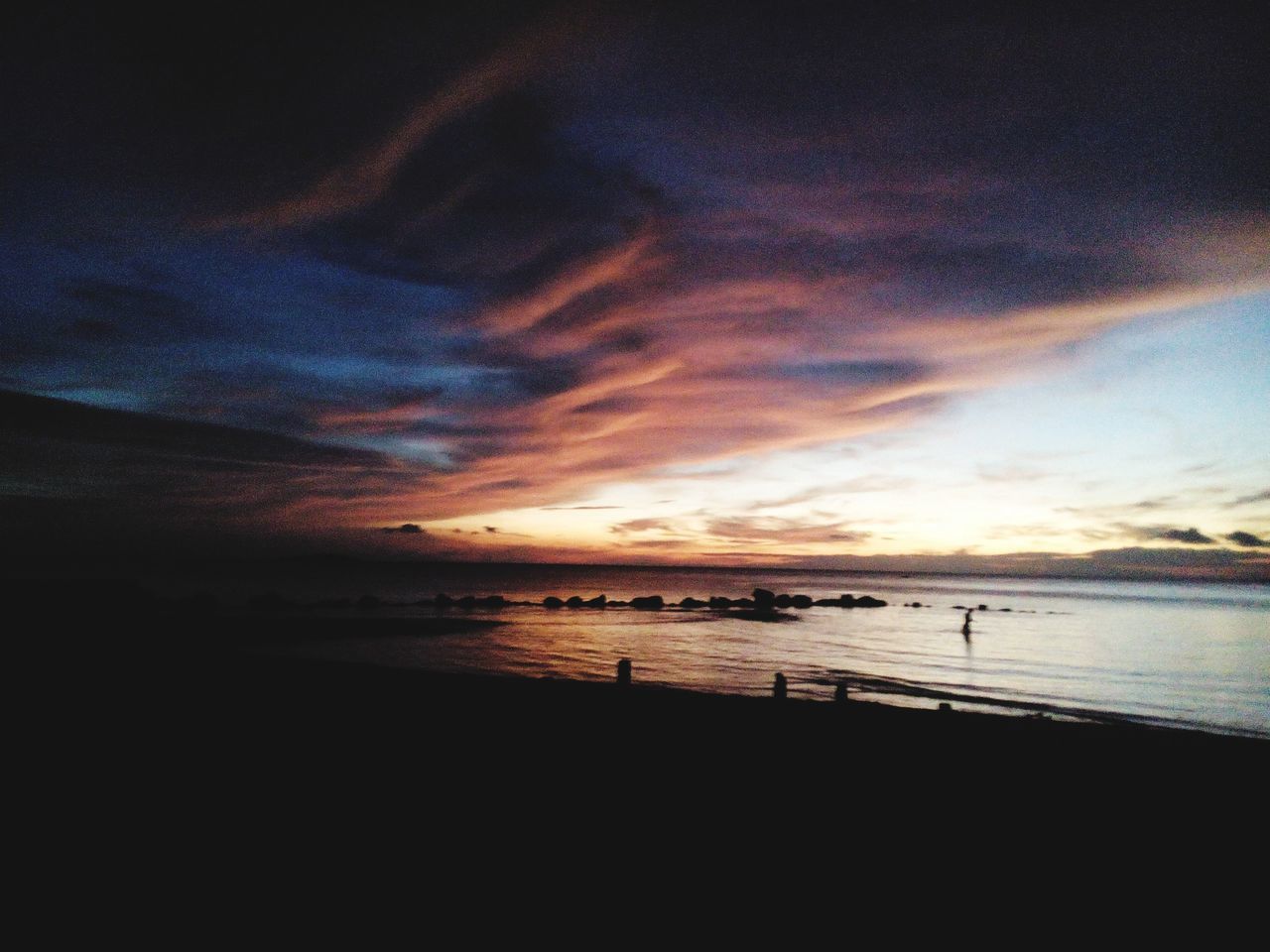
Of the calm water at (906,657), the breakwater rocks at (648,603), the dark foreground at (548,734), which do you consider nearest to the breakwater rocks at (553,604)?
the breakwater rocks at (648,603)

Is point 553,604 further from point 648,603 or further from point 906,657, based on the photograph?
point 906,657

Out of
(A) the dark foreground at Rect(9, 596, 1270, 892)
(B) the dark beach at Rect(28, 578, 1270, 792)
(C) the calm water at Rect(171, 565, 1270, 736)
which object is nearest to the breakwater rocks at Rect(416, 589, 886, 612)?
(C) the calm water at Rect(171, 565, 1270, 736)

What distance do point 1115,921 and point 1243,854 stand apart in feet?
9.67

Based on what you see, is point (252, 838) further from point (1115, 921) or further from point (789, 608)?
point (789, 608)

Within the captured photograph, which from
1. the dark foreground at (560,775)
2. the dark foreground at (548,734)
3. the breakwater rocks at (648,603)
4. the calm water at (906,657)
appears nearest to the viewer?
the dark foreground at (560,775)

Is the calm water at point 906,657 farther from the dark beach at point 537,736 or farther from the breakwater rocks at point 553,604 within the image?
the dark beach at point 537,736

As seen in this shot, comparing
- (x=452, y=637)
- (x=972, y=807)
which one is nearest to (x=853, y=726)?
(x=972, y=807)

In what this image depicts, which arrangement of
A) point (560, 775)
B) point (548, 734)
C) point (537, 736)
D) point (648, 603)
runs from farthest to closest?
point (648, 603)
point (548, 734)
point (537, 736)
point (560, 775)

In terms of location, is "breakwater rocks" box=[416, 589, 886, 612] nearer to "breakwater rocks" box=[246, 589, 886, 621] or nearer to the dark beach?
"breakwater rocks" box=[246, 589, 886, 621]

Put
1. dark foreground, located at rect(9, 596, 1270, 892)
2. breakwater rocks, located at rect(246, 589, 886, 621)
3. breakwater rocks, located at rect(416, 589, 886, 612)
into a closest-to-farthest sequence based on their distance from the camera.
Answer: dark foreground, located at rect(9, 596, 1270, 892)
breakwater rocks, located at rect(246, 589, 886, 621)
breakwater rocks, located at rect(416, 589, 886, 612)

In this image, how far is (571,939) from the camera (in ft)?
17.3

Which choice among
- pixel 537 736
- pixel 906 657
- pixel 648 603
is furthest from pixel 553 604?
pixel 537 736

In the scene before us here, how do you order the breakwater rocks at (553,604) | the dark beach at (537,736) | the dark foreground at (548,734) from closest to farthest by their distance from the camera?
the dark beach at (537,736)
the dark foreground at (548,734)
the breakwater rocks at (553,604)

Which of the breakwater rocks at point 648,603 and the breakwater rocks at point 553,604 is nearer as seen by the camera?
the breakwater rocks at point 553,604
